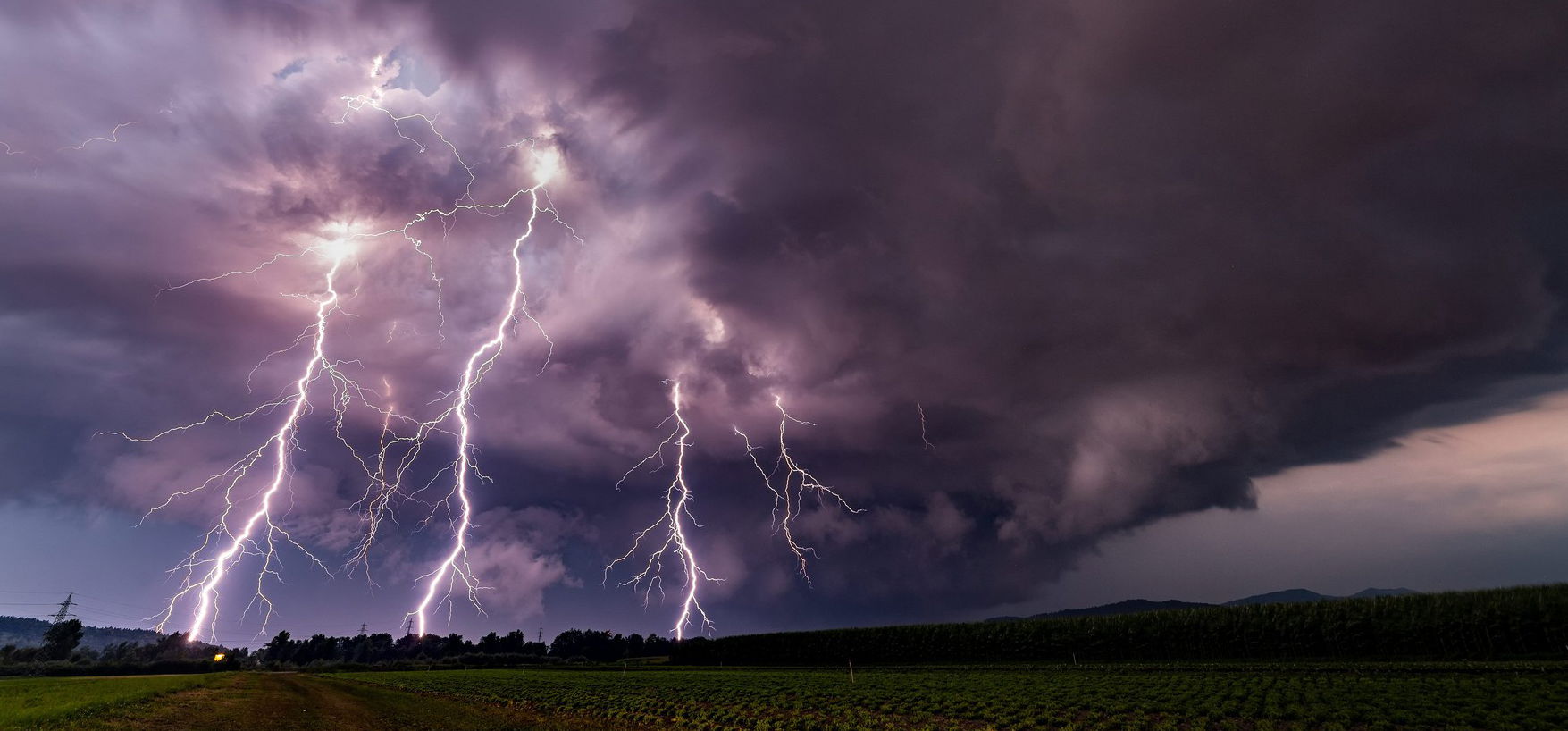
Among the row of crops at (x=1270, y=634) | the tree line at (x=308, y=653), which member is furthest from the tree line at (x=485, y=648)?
the row of crops at (x=1270, y=634)

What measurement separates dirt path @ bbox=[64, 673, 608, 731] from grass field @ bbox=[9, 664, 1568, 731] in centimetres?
11

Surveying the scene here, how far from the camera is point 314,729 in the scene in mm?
23375

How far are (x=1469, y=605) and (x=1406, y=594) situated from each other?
5290mm

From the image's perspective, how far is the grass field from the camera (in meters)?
23.1

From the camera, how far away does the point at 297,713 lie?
26703mm

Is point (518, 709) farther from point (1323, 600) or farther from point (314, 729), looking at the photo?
point (1323, 600)

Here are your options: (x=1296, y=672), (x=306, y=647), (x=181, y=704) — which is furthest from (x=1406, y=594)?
(x=306, y=647)

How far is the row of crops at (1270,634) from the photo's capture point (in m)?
46.0

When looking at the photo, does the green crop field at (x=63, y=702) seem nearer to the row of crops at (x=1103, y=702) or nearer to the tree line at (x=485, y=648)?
the row of crops at (x=1103, y=702)

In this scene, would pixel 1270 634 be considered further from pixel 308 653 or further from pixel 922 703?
pixel 308 653

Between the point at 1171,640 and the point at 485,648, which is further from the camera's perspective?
the point at 485,648

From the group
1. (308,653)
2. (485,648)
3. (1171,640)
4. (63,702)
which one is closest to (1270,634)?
(1171,640)

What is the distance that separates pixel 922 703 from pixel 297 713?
95.9 ft

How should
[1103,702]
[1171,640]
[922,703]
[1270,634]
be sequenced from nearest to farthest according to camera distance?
[1103,702], [922,703], [1270,634], [1171,640]
